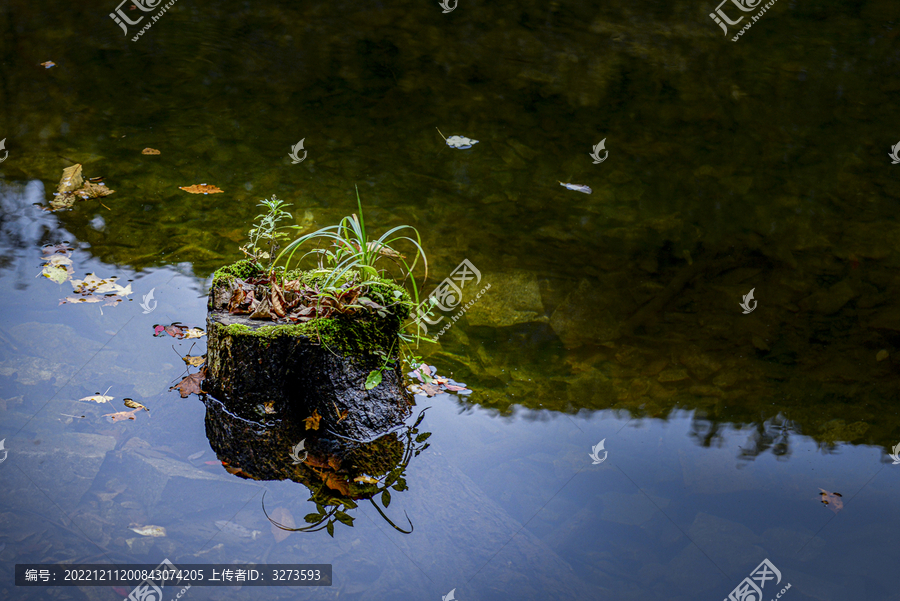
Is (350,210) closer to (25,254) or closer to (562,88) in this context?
(25,254)

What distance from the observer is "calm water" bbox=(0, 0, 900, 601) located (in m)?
2.76

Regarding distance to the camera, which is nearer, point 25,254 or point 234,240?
point 25,254

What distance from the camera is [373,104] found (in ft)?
22.8

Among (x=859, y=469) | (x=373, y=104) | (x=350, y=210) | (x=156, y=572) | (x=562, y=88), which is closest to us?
(x=156, y=572)

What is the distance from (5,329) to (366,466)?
239 cm

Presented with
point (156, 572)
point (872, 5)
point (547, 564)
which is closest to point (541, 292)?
point (547, 564)

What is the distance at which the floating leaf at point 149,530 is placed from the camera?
8.55ft

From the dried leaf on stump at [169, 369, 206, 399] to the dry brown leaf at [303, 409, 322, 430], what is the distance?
2.24 feet

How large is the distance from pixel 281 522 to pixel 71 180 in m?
3.85
